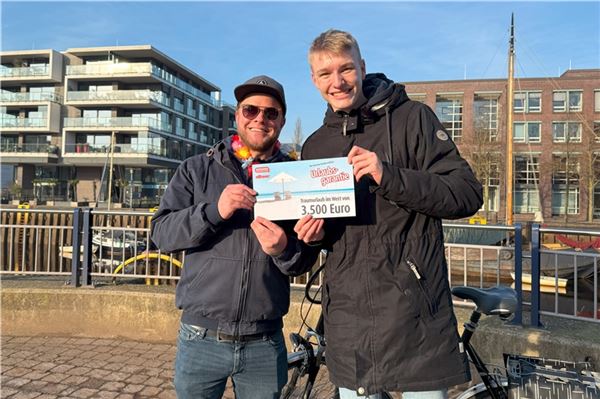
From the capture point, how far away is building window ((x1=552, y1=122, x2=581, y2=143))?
135 feet

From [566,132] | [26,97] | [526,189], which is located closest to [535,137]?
[566,132]

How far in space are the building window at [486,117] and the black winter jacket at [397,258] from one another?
1581 inches

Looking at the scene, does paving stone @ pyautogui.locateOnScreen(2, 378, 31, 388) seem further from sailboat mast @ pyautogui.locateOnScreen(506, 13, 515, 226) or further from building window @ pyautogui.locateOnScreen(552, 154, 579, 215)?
building window @ pyautogui.locateOnScreen(552, 154, 579, 215)

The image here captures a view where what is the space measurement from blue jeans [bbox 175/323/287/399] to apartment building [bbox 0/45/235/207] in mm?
50921

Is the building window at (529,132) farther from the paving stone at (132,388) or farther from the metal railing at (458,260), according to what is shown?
the paving stone at (132,388)

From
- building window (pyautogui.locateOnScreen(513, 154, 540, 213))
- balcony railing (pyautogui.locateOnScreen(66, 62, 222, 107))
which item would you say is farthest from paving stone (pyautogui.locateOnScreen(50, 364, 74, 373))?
balcony railing (pyautogui.locateOnScreen(66, 62, 222, 107))

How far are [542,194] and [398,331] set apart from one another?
4726 centimetres

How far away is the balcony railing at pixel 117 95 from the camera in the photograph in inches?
2045

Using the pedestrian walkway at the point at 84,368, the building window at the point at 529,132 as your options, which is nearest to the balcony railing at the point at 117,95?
the building window at the point at 529,132

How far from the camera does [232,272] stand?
219cm

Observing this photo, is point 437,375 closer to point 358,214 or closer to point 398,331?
point 398,331

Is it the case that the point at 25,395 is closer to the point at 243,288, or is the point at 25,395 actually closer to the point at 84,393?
the point at 84,393

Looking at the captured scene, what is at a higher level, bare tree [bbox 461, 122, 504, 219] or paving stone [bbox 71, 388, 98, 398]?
bare tree [bbox 461, 122, 504, 219]

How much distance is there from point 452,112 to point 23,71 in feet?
177
